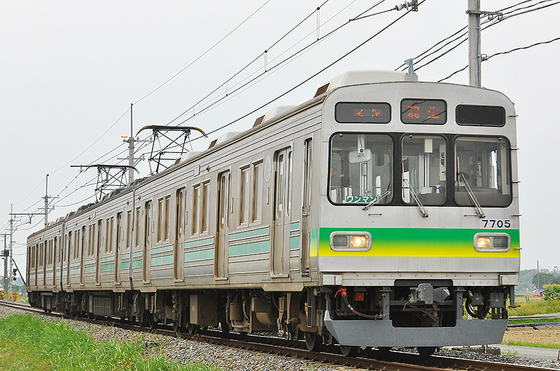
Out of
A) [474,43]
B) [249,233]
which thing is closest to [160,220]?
[249,233]

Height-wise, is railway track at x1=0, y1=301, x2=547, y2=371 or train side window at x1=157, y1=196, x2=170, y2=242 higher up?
train side window at x1=157, y1=196, x2=170, y2=242

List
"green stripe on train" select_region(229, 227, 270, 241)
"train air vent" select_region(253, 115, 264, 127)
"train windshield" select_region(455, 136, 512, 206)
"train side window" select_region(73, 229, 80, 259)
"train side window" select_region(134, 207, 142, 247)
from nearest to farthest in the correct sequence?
"train windshield" select_region(455, 136, 512, 206), "green stripe on train" select_region(229, 227, 270, 241), "train air vent" select_region(253, 115, 264, 127), "train side window" select_region(134, 207, 142, 247), "train side window" select_region(73, 229, 80, 259)

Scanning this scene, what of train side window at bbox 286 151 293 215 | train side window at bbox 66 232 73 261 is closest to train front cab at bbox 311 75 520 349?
train side window at bbox 286 151 293 215

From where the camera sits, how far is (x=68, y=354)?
40.1ft

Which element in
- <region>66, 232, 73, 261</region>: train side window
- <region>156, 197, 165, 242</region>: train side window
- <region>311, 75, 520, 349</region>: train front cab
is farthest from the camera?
<region>66, 232, 73, 261</region>: train side window

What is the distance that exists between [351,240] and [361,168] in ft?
2.74

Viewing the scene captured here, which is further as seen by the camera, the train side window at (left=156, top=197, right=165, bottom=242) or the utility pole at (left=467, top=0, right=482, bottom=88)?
the train side window at (left=156, top=197, right=165, bottom=242)

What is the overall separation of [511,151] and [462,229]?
43.8 inches

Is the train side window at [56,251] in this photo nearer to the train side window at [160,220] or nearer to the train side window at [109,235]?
the train side window at [109,235]

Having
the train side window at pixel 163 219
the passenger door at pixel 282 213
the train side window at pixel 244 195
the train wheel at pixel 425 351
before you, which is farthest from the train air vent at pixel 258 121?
the train side window at pixel 163 219

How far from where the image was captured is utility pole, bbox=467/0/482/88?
13617 mm

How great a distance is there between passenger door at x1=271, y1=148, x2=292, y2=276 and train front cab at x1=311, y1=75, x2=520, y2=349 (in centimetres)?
109

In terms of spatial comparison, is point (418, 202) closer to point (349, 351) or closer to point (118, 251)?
point (349, 351)

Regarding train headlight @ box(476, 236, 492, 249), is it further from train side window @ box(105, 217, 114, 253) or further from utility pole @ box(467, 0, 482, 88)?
train side window @ box(105, 217, 114, 253)
